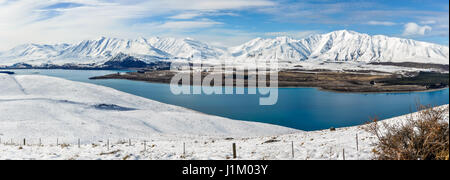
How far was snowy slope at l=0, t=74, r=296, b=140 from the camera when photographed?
2256cm

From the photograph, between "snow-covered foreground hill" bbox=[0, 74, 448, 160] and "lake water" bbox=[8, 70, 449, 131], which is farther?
"lake water" bbox=[8, 70, 449, 131]

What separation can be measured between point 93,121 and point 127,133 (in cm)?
520

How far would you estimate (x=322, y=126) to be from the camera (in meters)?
38.0

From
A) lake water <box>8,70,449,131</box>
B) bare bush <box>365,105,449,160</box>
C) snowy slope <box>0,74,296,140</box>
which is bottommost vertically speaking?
lake water <box>8,70,449,131</box>

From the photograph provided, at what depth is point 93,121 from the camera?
26.8m

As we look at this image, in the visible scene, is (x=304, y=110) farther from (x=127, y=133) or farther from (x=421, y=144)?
(x=421, y=144)

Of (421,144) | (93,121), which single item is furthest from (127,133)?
(421,144)

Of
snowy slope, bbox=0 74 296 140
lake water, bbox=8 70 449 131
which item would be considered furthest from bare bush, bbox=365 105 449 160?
lake water, bbox=8 70 449 131

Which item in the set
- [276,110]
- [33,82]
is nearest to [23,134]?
[33,82]

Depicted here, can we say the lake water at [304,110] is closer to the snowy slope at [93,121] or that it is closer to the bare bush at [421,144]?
the snowy slope at [93,121]

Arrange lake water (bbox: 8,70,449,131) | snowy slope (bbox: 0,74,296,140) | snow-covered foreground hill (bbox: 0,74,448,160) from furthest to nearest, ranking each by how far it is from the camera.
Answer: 1. lake water (bbox: 8,70,449,131)
2. snowy slope (bbox: 0,74,296,140)
3. snow-covered foreground hill (bbox: 0,74,448,160)

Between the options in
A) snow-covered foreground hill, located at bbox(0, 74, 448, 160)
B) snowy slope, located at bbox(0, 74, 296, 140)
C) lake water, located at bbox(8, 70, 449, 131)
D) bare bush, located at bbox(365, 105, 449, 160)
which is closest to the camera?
bare bush, located at bbox(365, 105, 449, 160)

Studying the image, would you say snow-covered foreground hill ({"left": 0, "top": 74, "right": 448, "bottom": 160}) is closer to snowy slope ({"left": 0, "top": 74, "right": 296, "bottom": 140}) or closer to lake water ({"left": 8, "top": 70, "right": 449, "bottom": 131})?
snowy slope ({"left": 0, "top": 74, "right": 296, "bottom": 140})
